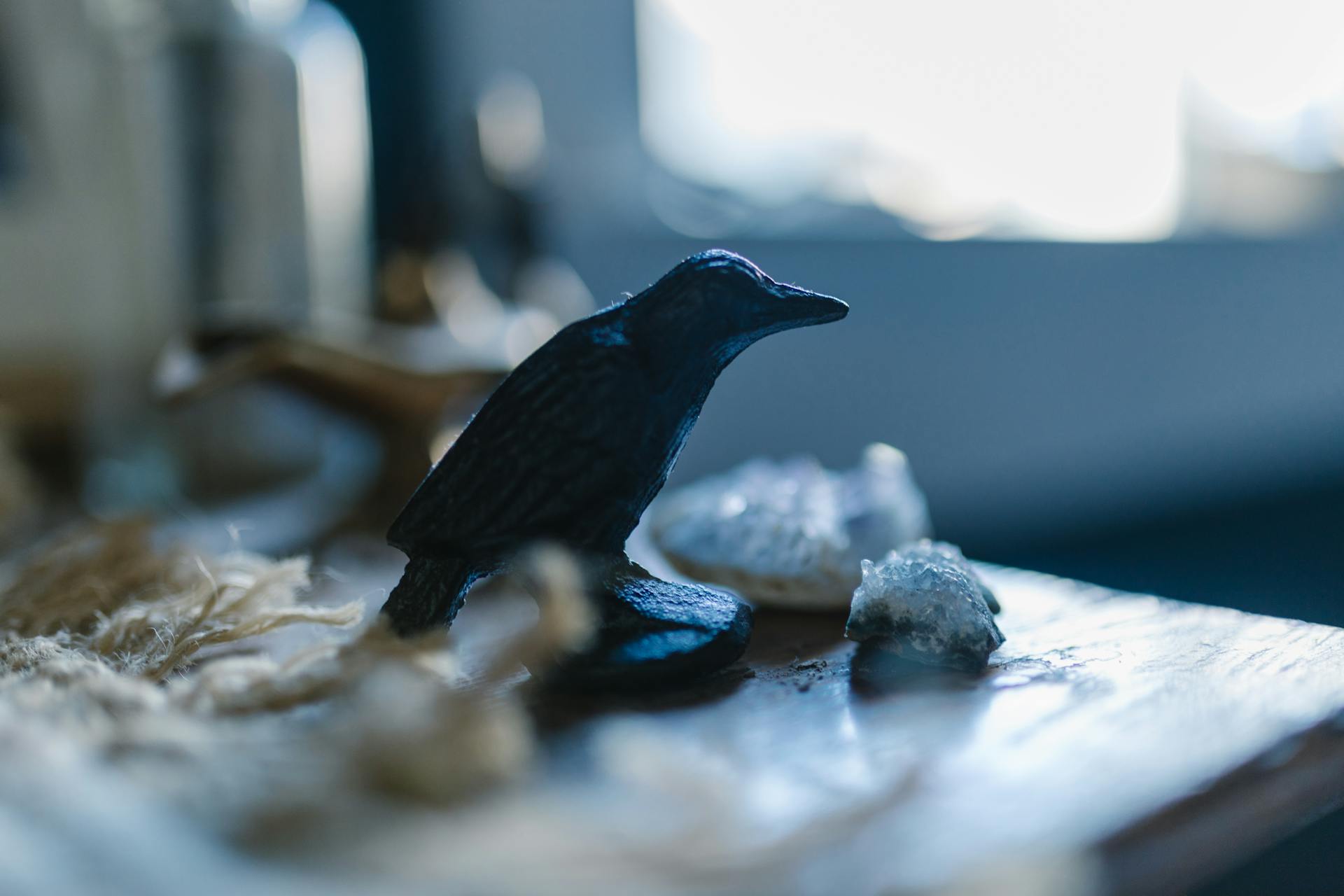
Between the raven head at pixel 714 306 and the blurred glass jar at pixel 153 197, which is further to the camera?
the blurred glass jar at pixel 153 197

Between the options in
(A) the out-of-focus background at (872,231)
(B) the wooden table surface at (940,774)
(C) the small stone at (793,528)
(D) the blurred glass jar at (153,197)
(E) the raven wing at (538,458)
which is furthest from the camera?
(A) the out-of-focus background at (872,231)

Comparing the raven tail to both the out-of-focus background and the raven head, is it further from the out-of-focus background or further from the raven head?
the out-of-focus background

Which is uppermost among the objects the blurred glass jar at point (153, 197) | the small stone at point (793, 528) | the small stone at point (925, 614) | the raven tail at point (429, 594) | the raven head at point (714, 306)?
the blurred glass jar at point (153, 197)

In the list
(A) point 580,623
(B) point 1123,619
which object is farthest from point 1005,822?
(B) point 1123,619

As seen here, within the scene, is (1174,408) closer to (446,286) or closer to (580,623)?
(446,286)

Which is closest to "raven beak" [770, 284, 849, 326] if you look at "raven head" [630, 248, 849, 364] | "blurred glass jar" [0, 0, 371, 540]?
"raven head" [630, 248, 849, 364]

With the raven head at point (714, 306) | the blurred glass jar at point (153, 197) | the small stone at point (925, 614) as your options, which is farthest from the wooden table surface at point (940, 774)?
the blurred glass jar at point (153, 197)

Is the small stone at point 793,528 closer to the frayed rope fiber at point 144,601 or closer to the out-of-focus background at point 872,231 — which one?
the frayed rope fiber at point 144,601

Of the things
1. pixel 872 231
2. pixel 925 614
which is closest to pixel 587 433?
pixel 925 614
